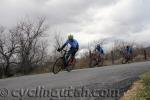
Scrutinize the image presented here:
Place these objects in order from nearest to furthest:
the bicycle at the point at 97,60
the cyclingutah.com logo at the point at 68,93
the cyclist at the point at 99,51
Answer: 1. the cyclingutah.com logo at the point at 68,93
2. the cyclist at the point at 99,51
3. the bicycle at the point at 97,60

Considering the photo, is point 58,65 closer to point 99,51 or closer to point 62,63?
point 62,63

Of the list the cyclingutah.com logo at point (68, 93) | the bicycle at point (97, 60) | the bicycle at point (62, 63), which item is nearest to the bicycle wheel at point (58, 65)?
the bicycle at point (62, 63)

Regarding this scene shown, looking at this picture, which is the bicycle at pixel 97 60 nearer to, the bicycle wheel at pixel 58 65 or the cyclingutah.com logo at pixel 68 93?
the bicycle wheel at pixel 58 65

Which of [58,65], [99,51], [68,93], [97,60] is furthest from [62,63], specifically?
[97,60]

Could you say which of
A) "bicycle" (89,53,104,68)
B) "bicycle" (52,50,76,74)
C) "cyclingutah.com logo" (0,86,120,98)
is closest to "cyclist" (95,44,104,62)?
"bicycle" (89,53,104,68)

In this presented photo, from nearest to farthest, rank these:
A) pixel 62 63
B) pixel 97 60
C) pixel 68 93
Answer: pixel 68 93, pixel 62 63, pixel 97 60

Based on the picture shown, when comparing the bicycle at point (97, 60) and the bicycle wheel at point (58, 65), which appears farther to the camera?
the bicycle at point (97, 60)

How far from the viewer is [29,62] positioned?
50281mm

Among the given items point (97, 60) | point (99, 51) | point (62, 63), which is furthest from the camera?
point (97, 60)

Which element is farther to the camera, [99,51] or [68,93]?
[99,51]

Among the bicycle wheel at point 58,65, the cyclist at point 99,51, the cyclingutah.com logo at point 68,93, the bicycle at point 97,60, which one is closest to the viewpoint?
the cyclingutah.com logo at point 68,93

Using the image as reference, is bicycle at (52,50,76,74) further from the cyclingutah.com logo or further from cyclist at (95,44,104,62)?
the cyclingutah.com logo

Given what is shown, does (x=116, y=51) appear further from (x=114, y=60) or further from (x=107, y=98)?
(x=107, y=98)

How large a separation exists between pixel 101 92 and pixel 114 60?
3480 centimetres
